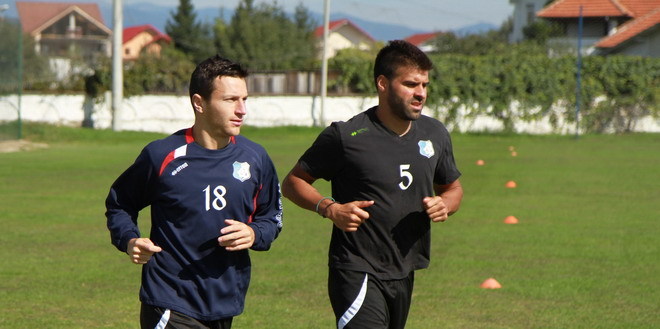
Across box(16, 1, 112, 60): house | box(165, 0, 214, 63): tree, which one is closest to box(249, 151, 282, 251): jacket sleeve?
box(165, 0, 214, 63): tree

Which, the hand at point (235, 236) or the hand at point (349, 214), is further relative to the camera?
the hand at point (349, 214)

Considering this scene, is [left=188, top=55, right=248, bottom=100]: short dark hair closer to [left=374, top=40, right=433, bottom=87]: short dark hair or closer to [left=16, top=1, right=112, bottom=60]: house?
[left=374, top=40, right=433, bottom=87]: short dark hair

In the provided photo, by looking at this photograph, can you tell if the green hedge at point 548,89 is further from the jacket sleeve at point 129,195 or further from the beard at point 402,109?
the jacket sleeve at point 129,195

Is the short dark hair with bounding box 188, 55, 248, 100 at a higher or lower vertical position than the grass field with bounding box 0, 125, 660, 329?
higher

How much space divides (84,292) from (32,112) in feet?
102

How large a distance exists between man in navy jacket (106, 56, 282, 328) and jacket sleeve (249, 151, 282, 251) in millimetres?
10

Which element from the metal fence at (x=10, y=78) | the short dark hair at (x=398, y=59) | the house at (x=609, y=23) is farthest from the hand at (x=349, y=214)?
the house at (x=609, y=23)

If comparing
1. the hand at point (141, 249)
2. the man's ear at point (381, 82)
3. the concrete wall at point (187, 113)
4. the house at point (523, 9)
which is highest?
the house at point (523, 9)

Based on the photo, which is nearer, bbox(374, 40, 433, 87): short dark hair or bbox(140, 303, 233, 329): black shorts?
bbox(140, 303, 233, 329): black shorts

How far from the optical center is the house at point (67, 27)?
102 meters

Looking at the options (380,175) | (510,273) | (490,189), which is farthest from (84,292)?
(490,189)

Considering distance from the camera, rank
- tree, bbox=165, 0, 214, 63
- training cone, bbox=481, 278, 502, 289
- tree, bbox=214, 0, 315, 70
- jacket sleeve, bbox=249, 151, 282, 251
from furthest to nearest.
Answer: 1. tree, bbox=165, 0, 214, 63
2. tree, bbox=214, 0, 315, 70
3. training cone, bbox=481, 278, 502, 289
4. jacket sleeve, bbox=249, 151, 282, 251

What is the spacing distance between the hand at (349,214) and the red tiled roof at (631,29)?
1808 inches

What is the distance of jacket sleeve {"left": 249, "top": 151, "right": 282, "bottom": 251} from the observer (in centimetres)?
501
